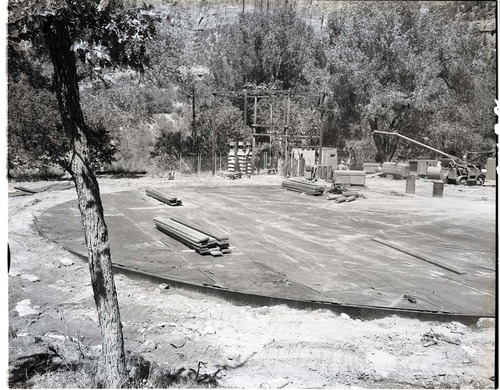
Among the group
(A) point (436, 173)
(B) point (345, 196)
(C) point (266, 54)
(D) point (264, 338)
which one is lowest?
(D) point (264, 338)

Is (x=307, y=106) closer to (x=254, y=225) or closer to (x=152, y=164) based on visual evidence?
(x=152, y=164)

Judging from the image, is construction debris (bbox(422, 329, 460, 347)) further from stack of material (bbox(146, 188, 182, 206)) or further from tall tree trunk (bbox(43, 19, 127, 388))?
stack of material (bbox(146, 188, 182, 206))

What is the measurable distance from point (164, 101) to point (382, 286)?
2595 centimetres

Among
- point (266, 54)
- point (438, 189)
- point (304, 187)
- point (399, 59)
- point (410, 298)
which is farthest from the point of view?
point (266, 54)

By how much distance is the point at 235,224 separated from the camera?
48.4 ft

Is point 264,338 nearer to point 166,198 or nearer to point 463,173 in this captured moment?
point 166,198

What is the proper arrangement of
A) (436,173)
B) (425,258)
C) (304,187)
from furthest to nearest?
1. (436,173)
2. (304,187)
3. (425,258)

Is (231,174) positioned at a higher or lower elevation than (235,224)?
higher

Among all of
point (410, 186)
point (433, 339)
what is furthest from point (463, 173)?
point (433, 339)

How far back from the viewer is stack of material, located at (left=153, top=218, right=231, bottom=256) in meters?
11.1

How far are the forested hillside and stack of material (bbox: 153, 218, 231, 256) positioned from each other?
716 centimetres

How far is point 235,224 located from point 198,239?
11.7ft

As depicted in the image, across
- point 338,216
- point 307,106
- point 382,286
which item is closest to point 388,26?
point 307,106

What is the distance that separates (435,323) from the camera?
784 cm
